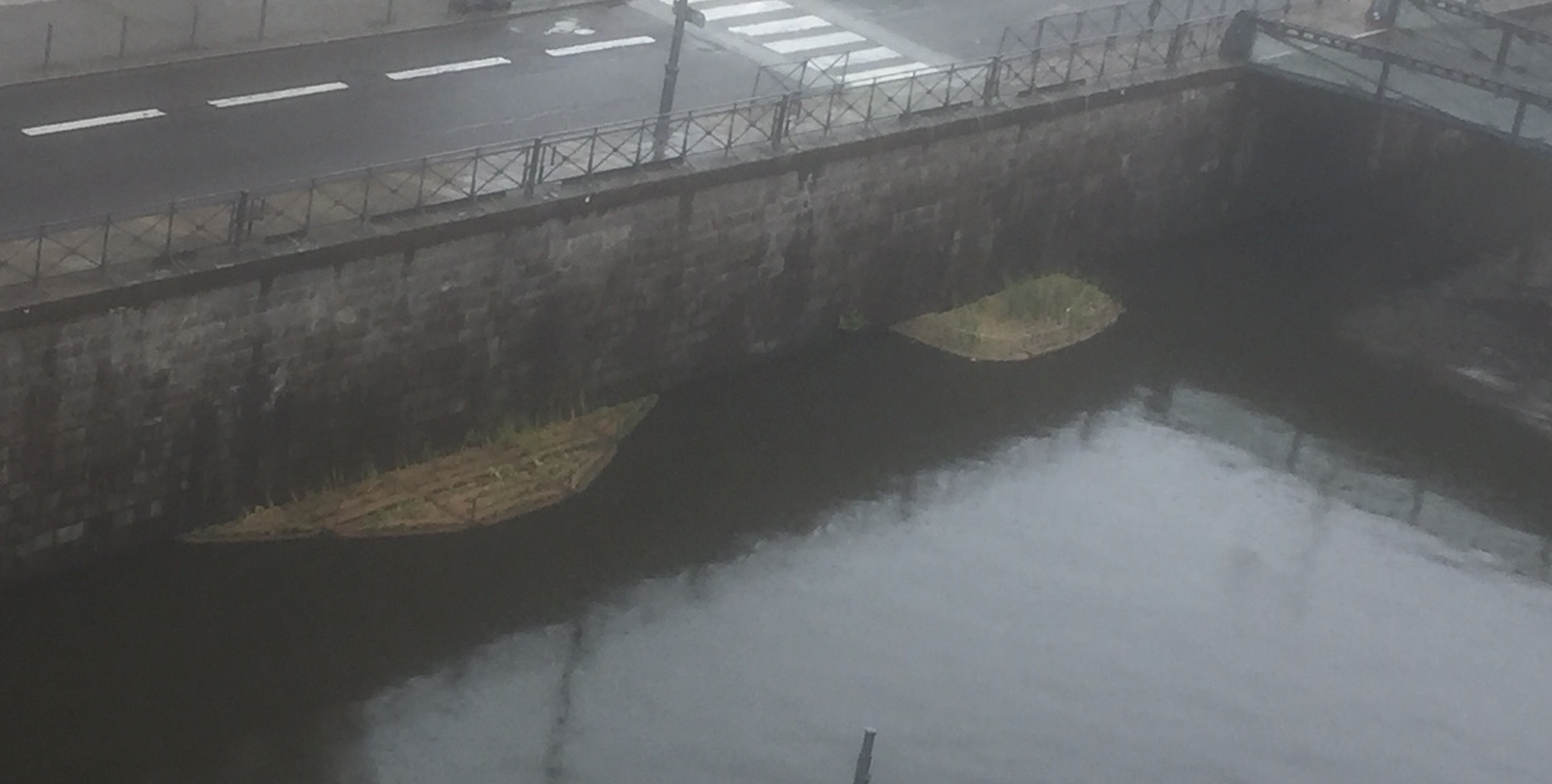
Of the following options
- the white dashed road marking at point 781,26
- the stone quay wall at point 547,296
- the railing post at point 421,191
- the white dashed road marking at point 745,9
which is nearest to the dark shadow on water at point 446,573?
the stone quay wall at point 547,296

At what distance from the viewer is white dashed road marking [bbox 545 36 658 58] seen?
107 feet

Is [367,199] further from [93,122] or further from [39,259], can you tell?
[93,122]

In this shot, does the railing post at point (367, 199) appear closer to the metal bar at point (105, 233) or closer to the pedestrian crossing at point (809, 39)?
the metal bar at point (105, 233)

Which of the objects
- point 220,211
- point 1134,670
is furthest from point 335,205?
point 1134,670

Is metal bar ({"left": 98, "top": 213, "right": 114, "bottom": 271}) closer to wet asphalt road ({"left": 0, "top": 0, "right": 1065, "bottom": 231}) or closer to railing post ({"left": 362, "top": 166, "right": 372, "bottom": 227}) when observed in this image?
wet asphalt road ({"left": 0, "top": 0, "right": 1065, "bottom": 231})

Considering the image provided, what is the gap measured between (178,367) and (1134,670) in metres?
10.9

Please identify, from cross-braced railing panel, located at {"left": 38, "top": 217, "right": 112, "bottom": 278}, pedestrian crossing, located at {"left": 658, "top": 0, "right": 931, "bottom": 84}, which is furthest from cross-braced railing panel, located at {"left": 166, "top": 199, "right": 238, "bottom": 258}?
pedestrian crossing, located at {"left": 658, "top": 0, "right": 931, "bottom": 84}

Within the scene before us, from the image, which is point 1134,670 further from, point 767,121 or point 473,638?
point 767,121

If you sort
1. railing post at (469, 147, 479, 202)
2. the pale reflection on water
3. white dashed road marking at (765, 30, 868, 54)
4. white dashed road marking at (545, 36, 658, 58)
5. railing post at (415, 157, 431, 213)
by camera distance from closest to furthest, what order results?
1. the pale reflection on water
2. railing post at (415, 157, 431, 213)
3. railing post at (469, 147, 479, 202)
4. white dashed road marking at (545, 36, 658, 58)
5. white dashed road marking at (765, 30, 868, 54)

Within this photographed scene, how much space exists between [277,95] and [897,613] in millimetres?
10939

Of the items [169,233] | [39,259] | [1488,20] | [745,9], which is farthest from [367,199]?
[1488,20]

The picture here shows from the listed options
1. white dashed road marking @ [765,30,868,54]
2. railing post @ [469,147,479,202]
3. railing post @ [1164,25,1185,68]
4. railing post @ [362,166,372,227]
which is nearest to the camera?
railing post @ [362,166,372,227]

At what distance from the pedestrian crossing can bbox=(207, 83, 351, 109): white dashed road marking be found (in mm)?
7381

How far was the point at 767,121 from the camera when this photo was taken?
30.2 metres
